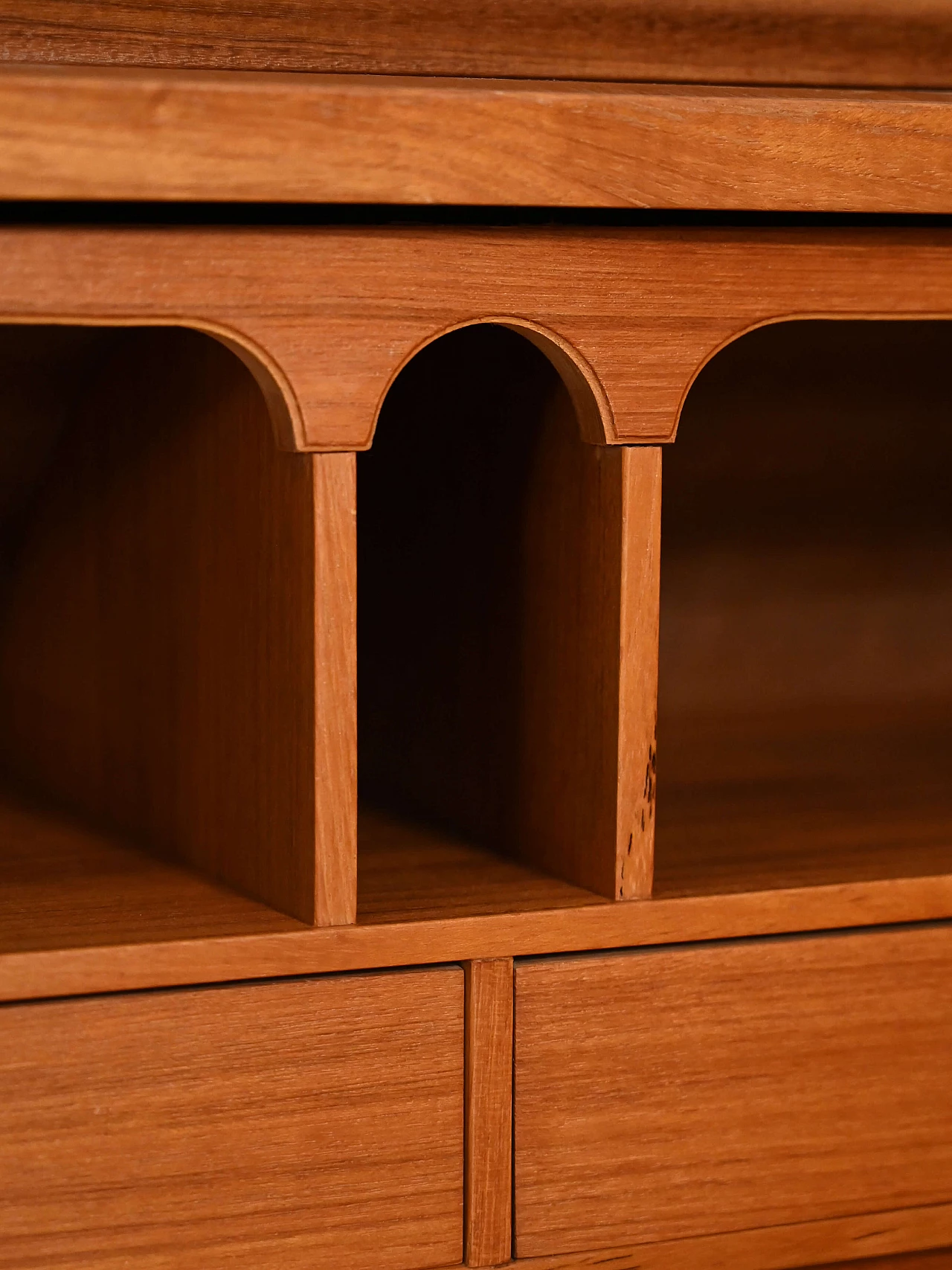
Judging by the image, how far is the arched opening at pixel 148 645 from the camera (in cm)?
64

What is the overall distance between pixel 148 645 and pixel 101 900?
5.7 inches

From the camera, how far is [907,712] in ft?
3.56

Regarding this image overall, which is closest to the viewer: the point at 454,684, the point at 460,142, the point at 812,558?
the point at 460,142

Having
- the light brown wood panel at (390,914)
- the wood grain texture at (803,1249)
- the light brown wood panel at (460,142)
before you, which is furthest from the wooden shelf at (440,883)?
the light brown wood panel at (460,142)

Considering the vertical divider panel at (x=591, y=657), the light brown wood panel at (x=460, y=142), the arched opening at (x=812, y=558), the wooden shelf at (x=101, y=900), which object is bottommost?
the wooden shelf at (x=101, y=900)

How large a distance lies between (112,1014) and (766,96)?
42cm

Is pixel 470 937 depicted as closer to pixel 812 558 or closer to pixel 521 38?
pixel 521 38

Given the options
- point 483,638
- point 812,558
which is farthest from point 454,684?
point 812,558

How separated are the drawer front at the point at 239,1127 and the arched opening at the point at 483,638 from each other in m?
0.05

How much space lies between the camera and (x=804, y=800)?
860mm

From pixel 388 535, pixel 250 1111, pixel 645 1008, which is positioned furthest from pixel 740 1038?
pixel 388 535

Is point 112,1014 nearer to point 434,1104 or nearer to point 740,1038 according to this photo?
point 434,1104

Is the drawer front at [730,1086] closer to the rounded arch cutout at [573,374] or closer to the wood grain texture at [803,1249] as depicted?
the wood grain texture at [803,1249]

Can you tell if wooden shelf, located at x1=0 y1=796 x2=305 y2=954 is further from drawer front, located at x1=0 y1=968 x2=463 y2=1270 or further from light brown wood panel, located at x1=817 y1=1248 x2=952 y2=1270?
light brown wood panel, located at x1=817 y1=1248 x2=952 y2=1270
